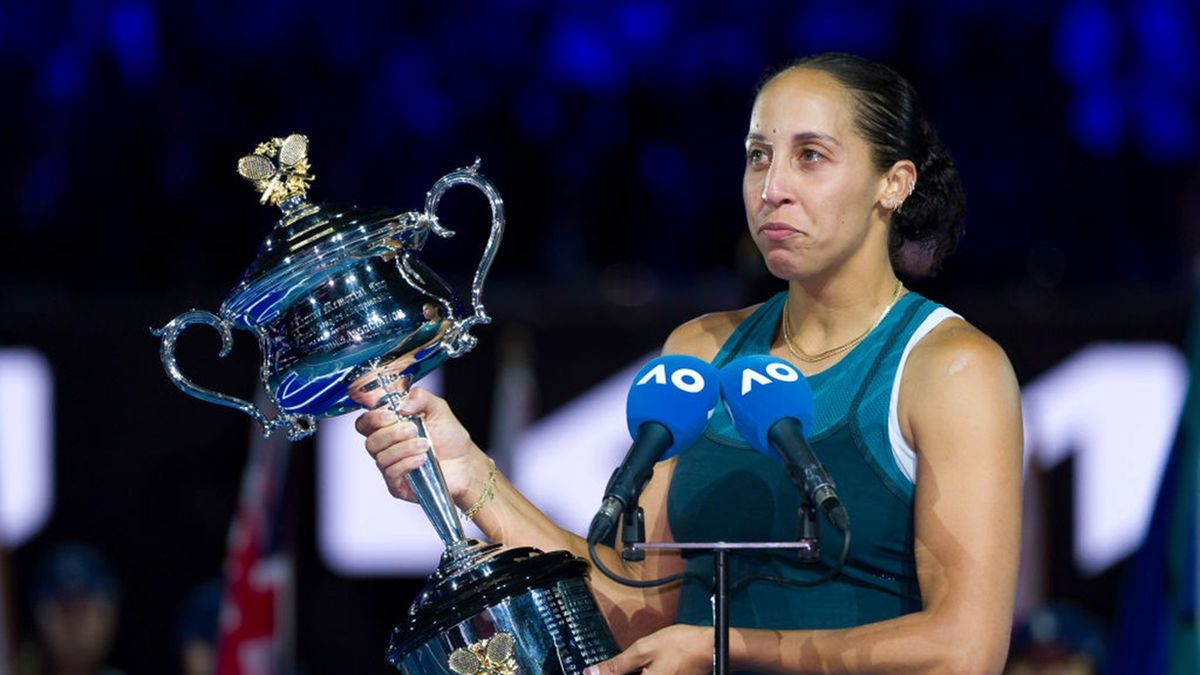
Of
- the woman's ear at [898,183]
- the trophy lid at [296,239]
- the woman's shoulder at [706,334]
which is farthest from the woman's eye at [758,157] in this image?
the trophy lid at [296,239]

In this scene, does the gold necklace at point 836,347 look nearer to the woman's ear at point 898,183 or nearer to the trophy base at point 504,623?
the woman's ear at point 898,183

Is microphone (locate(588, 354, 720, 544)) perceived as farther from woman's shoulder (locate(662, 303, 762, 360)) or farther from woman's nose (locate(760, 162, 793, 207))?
woman's shoulder (locate(662, 303, 762, 360))

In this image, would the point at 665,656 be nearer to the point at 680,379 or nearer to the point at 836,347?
the point at 680,379

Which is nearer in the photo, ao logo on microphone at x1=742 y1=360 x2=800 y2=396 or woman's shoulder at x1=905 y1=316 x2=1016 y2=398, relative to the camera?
ao logo on microphone at x1=742 y1=360 x2=800 y2=396

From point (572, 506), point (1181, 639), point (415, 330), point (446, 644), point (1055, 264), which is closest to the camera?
point (446, 644)

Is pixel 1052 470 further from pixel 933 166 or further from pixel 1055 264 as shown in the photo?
pixel 933 166

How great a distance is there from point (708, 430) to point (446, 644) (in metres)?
0.42

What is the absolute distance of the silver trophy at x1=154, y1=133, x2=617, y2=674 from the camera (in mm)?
1934

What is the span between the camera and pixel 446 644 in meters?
1.94

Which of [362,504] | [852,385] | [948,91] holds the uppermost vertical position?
[948,91]

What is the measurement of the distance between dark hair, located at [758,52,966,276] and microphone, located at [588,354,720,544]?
379mm

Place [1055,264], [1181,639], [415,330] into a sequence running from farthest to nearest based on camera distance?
[1055,264] < [1181,639] < [415,330]

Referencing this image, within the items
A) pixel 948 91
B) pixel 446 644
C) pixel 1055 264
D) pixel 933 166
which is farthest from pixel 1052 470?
pixel 446 644

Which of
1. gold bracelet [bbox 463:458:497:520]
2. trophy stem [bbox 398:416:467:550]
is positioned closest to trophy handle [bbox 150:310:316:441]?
trophy stem [bbox 398:416:467:550]
